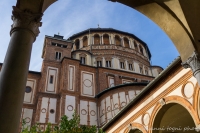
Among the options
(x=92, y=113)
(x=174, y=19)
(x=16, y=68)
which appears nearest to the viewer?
(x=16, y=68)

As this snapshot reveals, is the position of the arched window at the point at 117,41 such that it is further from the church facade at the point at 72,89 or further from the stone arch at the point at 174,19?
the stone arch at the point at 174,19

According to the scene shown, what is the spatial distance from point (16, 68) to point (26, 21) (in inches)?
39.1

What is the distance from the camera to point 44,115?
61.8ft

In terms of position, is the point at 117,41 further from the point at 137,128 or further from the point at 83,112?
the point at 137,128

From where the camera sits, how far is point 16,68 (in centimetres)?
326

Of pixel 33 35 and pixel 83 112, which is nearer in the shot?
pixel 33 35

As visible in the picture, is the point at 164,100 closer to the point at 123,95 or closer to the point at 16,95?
the point at 16,95

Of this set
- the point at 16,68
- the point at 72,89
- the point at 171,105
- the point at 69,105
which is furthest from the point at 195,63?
the point at 72,89

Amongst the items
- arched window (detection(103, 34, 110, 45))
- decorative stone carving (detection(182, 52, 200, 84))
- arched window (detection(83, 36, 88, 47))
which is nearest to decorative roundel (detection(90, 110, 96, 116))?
arched window (detection(83, 36, 88, 47))

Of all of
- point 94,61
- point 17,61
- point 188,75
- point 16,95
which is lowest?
point 16,95

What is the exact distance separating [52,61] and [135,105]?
42.9 ft

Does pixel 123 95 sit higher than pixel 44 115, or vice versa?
pixel 123 95

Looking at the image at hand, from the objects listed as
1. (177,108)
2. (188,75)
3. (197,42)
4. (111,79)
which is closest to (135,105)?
(177,108)

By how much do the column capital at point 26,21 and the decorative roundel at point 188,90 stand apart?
6.84 meters
